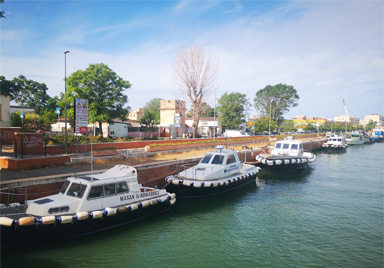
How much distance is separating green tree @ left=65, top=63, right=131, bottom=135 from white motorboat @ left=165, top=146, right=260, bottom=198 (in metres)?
16.1

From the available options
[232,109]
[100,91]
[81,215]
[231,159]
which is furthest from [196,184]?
[232,109]

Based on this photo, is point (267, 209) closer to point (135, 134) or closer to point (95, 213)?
point (95, 213)

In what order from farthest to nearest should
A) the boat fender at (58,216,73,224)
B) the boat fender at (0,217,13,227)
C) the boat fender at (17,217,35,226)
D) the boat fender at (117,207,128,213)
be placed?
the boat fender at (117,207,128,213) < the boat fender at (58,216,73,224) < the boat fender at (17,217,35,226) < the boat fender at (0,217,13,227)

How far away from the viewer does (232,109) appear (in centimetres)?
6481

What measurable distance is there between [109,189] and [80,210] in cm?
150

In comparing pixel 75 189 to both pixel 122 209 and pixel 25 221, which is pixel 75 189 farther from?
pixel 25 221

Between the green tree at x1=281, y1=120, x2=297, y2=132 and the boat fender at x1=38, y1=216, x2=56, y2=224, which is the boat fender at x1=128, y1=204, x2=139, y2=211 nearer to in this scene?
the boat fender at x1=38, y1=216, x2=56, y2=224

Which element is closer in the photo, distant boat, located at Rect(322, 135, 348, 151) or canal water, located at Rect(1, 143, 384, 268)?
canal water, located at Rect(1, 143, 384, 268)

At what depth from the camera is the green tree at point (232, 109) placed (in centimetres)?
6462

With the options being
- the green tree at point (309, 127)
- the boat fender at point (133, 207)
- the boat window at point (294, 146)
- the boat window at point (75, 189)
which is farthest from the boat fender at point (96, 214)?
the green tree at point (309, 127)

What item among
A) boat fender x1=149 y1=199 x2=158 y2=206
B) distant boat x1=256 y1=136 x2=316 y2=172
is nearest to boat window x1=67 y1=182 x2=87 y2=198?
boat fender x1=149 y1=199 x2=158 y2=206

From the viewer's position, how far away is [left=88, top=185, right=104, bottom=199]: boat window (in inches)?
425

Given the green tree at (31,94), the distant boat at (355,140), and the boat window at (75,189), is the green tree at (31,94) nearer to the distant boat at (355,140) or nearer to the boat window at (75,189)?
the boat window at (75,189)

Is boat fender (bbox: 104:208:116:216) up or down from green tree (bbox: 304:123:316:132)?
down
